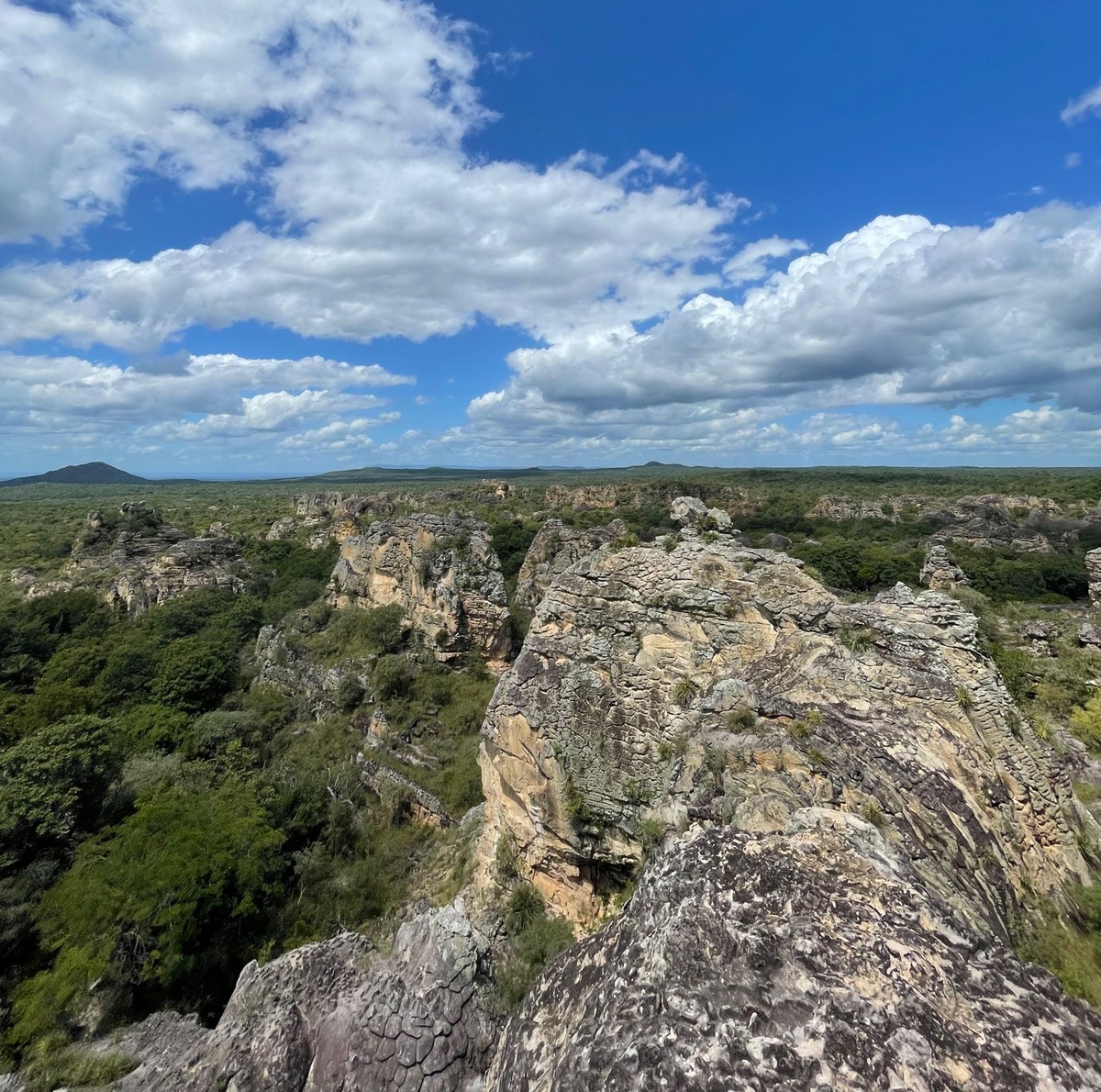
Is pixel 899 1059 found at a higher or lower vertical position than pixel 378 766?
higher

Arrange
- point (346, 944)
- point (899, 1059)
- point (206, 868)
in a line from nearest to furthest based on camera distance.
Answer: point (899, 1059)
point (346, 944)
point (206, 868)

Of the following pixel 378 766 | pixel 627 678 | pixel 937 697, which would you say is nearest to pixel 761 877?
pixel 937 697

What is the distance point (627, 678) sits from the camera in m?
13.3

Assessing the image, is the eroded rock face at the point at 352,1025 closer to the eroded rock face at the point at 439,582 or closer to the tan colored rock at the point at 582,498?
the eroded rock face at the point at 439,582

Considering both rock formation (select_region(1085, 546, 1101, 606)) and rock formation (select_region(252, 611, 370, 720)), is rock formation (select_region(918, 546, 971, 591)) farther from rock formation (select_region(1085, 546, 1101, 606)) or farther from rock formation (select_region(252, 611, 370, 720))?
rock formation (select_region(252, 611, 370, 720))

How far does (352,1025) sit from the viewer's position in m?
6.32

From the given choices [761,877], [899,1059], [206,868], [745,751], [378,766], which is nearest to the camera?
[899,1059]

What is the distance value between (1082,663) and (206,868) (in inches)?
1298

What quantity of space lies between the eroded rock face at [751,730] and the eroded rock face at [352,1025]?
3974 mm

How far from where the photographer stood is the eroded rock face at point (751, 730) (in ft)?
26.5

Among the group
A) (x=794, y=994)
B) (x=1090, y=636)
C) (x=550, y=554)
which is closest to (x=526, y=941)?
(x=794, y=994)

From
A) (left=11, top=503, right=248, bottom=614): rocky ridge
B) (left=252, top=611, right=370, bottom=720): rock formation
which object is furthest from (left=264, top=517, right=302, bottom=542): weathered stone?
(left=252, top=611, right=370, bottom=720): rock formation

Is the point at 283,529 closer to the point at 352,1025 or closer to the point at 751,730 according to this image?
the point at 751,730

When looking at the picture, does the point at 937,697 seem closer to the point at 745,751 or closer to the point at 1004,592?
the point at 745,751
